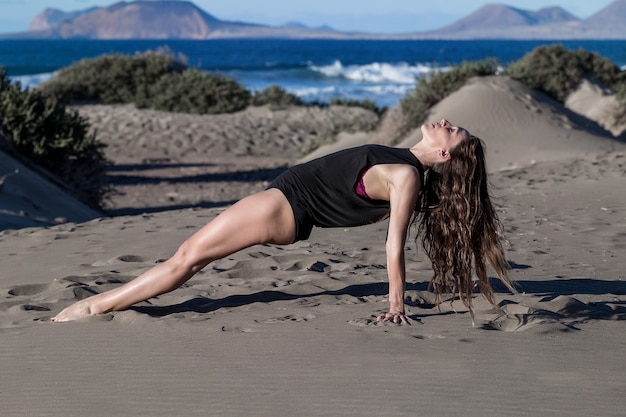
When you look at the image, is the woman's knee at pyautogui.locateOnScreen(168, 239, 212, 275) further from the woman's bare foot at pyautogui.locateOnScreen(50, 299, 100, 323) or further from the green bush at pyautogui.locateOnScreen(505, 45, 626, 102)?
the green bush at pyautogui.locateOnScreen(505, 45, 626, 102)

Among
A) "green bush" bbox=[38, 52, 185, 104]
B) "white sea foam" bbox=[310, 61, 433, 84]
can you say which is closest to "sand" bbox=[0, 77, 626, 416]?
"green bush" bbox=[38, 52, 185, 104]

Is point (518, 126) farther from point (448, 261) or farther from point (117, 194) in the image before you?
point (448, 261)

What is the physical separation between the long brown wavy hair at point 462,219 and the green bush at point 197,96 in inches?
788

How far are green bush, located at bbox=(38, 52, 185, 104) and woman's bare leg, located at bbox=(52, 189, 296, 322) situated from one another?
21360mm

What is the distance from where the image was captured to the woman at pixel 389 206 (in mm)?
4836

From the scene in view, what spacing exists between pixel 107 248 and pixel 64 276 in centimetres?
133

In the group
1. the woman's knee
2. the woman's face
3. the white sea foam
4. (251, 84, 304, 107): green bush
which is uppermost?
the woman's face

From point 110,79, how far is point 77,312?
2291cm

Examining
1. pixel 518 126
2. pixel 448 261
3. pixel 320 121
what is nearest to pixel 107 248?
pixel 448 261

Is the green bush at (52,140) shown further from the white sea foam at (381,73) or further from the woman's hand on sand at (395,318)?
the white sea foam at (381,73)

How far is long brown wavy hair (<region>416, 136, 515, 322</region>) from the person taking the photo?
4887mm

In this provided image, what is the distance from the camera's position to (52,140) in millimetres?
12969

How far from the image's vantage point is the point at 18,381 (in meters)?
4.03

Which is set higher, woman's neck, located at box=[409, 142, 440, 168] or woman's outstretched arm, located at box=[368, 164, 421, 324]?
woman's neck, located at box=[409, 142, 440, 168]
